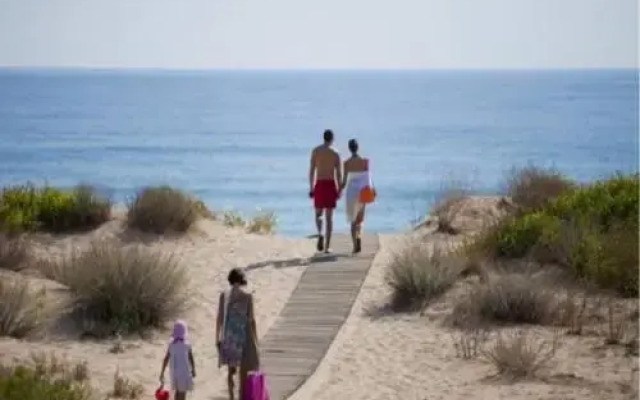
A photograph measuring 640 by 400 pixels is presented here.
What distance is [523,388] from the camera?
13.6m

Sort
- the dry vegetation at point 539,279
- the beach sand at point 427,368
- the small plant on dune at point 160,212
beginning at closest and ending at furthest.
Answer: the beach sand at point 427,368
the dry vegetation at point 539,279
the small plant on dune at point 160,212

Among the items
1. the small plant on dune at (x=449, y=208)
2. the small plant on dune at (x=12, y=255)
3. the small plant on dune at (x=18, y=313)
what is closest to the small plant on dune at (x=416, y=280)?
the small plant on dune at (x=18, y=313)

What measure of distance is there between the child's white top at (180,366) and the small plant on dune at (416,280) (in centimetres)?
550

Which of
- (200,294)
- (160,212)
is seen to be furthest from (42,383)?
(160,212)

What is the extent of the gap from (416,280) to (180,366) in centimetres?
573

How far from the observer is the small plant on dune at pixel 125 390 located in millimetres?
13211

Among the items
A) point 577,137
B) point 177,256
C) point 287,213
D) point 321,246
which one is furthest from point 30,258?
point 577,137

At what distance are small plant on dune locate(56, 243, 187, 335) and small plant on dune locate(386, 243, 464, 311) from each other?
3.05 metres

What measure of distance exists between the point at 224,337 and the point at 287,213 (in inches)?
1729

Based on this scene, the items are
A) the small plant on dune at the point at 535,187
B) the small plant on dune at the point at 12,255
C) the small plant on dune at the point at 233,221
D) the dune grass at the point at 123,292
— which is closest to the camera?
the dune grass at the point at 123,292

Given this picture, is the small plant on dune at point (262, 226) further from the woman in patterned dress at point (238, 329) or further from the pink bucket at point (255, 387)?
the pink bucket at point (255, 387)

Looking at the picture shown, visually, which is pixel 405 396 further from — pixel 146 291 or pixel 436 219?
pixel 436 219

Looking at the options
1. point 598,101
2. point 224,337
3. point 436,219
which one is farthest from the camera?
point 598,101

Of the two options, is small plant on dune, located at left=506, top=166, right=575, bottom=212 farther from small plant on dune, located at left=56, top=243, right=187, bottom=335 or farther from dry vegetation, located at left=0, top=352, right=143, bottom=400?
dry vegetation, located at left=0, top=352, right=143, bottom=400
